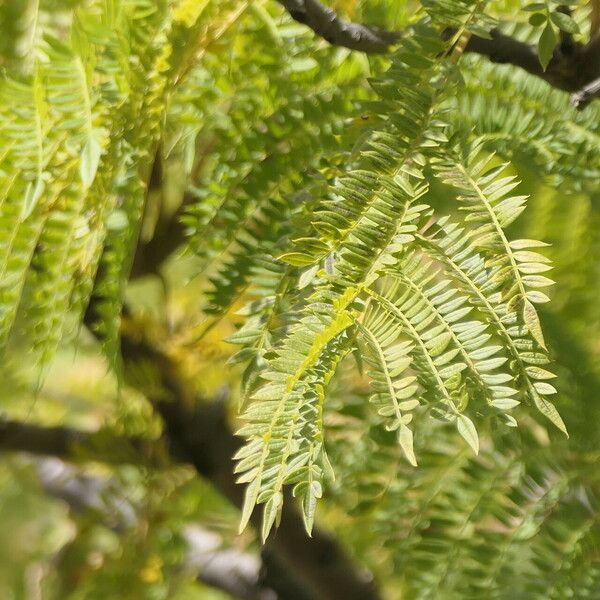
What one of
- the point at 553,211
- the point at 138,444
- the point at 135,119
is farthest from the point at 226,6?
the point at 138,444

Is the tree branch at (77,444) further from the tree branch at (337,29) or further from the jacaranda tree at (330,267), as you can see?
the tree branch at (337,29)

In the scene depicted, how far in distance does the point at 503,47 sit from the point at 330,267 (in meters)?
0.11

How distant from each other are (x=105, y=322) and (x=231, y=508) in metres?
0.37

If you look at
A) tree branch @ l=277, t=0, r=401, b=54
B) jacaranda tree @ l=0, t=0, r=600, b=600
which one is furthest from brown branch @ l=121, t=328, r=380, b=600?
tree branch @ l=277, t=0, r=401, b=54

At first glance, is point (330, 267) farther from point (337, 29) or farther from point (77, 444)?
point (77, 444)

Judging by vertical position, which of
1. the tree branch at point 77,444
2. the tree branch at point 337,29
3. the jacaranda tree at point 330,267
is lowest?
the tree branch at point 77,444

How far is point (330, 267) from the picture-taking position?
266 millimetres

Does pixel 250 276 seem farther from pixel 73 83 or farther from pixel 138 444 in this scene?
pixel 138 444

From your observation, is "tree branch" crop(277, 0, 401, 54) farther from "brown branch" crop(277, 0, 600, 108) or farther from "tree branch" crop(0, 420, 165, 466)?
"tree branch" crop(0, 420, 165, 466)

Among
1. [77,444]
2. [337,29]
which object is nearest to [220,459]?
[77,444]

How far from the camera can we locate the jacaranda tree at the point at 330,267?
0.24 metres

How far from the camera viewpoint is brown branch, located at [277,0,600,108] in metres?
0.30

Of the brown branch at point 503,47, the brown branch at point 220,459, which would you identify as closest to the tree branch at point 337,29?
the brown branch at point 503,47

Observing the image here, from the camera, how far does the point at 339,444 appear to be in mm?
469
